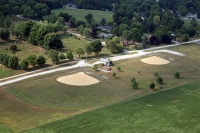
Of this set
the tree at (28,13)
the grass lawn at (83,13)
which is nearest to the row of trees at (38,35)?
the tree at (28,13)

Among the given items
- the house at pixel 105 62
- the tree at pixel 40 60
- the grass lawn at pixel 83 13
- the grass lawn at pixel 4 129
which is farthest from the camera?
the grass lawn at pixel 83 13

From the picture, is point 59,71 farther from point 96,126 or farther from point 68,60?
point 96,126

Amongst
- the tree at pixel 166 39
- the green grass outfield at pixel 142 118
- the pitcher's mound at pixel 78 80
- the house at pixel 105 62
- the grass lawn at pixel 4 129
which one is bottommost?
the green grass outfield at pixel 142 118

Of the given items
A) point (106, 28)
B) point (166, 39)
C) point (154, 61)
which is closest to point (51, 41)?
point (154, 61)

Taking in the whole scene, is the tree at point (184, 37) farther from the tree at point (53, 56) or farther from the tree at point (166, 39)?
the tree at point (53, 56)

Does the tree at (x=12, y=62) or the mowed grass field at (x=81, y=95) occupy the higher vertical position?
A: the tree at (x=12, y=62)

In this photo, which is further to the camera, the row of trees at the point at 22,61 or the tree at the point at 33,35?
the tree at the point at 33,35
